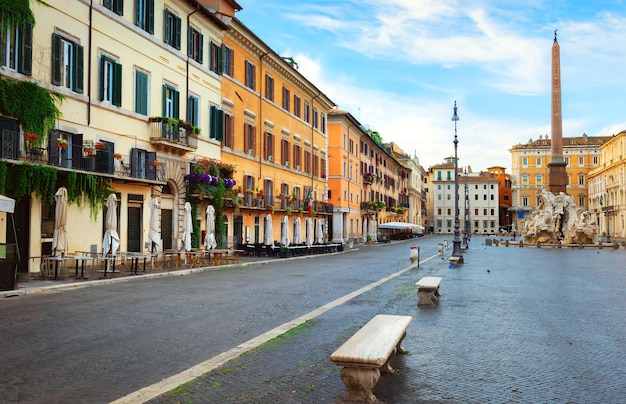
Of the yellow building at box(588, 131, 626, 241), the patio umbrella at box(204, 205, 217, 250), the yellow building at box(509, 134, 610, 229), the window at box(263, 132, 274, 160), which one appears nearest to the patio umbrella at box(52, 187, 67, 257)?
the patio umbrella at box(204, 205, 217, 250)

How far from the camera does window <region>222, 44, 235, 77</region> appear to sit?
3334 centimetres

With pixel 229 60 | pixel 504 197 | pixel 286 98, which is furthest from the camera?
pixel 504 197

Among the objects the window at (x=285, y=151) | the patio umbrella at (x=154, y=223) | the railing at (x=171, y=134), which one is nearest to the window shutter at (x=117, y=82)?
the railing at (x=171, y=134)

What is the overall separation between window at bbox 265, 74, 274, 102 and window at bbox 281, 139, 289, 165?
12.3 ft

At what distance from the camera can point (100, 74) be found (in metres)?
22.2

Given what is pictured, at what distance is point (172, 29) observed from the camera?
1075 inches

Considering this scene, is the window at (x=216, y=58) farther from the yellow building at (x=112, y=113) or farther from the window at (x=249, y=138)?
the window at (x=249, y=138)

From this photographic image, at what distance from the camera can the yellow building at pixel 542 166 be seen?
121000 mm

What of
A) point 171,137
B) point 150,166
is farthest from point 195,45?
point 150,166

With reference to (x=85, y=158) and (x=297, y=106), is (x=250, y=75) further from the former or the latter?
(x=85, y=158)

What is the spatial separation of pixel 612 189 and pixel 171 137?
89765 millimetres

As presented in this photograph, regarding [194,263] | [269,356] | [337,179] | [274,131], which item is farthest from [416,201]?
[269,356]

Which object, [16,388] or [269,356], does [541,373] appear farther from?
[16,388]

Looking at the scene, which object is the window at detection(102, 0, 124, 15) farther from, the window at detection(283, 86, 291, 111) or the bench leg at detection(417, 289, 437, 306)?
the window at detection(283, 86, 291, 111)
